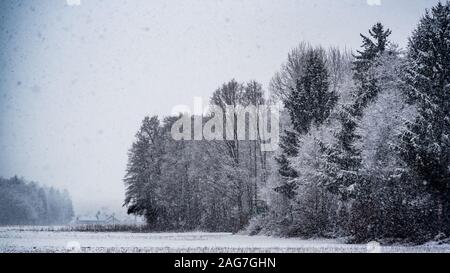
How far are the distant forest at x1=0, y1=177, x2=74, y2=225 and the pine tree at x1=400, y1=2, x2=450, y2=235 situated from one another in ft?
224

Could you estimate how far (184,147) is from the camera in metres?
52.6

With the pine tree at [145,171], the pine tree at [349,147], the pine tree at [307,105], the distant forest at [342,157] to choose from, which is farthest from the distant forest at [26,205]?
the pine tree at [349,147]

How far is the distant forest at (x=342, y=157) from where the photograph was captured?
2275 cm

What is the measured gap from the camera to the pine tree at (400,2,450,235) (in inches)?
869

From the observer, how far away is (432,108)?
2317 cm

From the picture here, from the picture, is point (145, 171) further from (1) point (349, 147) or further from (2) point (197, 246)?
(2) point (197, 246)

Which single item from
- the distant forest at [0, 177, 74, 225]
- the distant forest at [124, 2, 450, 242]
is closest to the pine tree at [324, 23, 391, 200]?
the distant forest at [124, 2, 450, 242]

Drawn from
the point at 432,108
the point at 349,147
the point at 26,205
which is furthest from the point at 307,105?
the point at 26,205

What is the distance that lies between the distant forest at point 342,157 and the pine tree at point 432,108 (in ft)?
0.15

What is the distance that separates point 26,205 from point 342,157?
80.2 m

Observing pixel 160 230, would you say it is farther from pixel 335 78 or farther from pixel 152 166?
pixel 335 78

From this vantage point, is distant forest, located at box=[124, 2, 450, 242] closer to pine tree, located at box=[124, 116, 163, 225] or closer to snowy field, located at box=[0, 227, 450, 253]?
pine tree, located at box=[124, 116, 163, 225]
